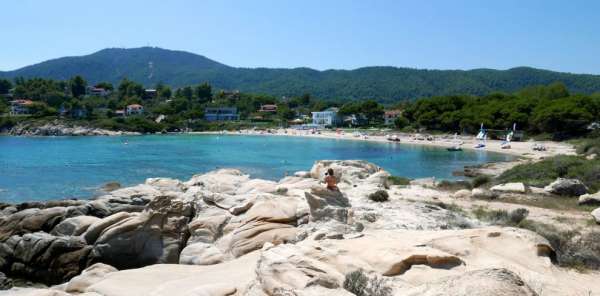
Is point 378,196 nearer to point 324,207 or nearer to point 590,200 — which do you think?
point 324,207

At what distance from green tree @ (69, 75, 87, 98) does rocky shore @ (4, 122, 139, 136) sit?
4507 centimetres

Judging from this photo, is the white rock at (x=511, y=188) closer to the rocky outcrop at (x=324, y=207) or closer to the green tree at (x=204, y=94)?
the rocky outcrop at (x=324, y=207)

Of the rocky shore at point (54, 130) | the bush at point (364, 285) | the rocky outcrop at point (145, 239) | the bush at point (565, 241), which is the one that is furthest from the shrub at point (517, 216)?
the rocky shore at point (54, 130)

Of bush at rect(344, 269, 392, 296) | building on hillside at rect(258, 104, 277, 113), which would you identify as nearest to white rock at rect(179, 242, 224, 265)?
bush at rect(344, 269, 392, 296)

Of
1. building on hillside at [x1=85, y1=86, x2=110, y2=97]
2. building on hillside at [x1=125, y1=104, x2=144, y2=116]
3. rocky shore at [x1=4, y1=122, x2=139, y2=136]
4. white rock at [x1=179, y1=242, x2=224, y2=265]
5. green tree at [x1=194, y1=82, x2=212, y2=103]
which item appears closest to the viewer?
white rock at [x1=179, y1=242, x2=224, y2=265]

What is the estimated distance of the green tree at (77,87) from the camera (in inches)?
6250

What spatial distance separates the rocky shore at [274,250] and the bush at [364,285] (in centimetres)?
2

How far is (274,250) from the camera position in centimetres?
853

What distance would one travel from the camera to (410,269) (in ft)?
27.4

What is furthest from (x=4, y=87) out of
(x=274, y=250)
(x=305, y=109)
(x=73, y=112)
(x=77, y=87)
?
(x=274, y=250)

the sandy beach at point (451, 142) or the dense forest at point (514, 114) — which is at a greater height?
the dense forest at point (514, 114)

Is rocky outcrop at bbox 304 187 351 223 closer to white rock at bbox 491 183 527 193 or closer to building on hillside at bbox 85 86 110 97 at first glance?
white rock at bbox 491 183 527 193

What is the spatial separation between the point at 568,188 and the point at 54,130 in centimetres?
11871

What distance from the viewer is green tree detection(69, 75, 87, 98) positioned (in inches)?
6250
